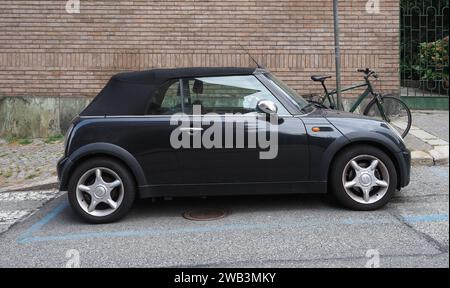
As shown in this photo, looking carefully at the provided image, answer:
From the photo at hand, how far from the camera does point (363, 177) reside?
4980 mm

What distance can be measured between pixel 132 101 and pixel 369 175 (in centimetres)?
244

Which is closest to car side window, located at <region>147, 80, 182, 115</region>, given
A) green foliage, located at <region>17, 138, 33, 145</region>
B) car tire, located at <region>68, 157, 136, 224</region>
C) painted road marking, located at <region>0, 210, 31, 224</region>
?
car tire, located at <region>68, 157, 136, 224</region>

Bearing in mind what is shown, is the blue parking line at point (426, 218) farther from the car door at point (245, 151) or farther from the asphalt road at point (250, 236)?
the car door at point (245, 151)

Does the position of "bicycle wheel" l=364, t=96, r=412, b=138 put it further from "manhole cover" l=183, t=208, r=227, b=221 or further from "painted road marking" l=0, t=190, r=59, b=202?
"painted road marking" l=0, t=190, r=59, b=202

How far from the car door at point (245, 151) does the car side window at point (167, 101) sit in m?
0.22

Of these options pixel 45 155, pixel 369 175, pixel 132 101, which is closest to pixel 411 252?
pixel 369 175

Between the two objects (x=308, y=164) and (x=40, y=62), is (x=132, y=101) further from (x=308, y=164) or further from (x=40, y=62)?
(x=40, y=62)

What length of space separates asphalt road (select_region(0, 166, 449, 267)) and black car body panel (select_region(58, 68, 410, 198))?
34 centimetres

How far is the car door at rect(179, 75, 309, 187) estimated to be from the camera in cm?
492

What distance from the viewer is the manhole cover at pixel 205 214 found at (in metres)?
5.08

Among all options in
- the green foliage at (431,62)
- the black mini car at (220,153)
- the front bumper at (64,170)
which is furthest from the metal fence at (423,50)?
the front bumper at (64,170)

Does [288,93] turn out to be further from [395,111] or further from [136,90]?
[395,111]

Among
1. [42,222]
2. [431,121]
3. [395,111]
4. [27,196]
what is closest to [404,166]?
[395,111]

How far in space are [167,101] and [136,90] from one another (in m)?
0.34
